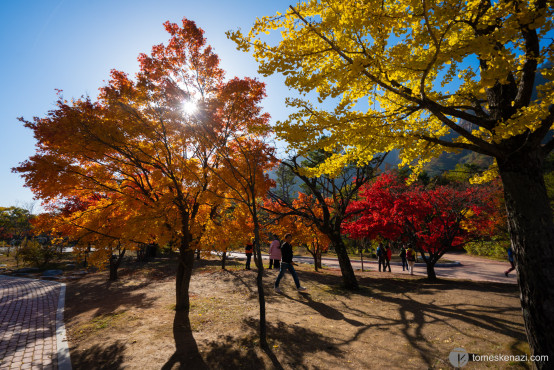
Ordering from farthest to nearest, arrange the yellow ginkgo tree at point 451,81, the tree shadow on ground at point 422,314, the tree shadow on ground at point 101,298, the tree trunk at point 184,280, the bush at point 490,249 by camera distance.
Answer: the bush at point 490,249, the tree shadow on ground at point 101,298, the tree trunk at point 184,280, the tree shadow on ground at point 422,314, the yellow ginkgo tree at point 451,81

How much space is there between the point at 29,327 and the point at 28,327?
1.0 inches

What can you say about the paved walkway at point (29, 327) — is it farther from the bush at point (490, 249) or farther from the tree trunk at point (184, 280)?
the bush at point (490, 249)

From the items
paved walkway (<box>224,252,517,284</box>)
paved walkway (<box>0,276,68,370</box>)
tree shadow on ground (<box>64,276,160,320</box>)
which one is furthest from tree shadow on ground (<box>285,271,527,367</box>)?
paved walkway (<box>0,276,68,370</box>)

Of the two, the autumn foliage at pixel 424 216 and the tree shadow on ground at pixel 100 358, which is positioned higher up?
the autumn foliage at pixel 424 216

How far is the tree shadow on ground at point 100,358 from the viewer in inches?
150

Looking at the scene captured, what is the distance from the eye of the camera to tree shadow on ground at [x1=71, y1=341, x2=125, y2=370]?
380cm

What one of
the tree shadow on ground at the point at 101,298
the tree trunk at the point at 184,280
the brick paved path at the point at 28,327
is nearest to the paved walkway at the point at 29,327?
the brick paved path at the point at 28,327

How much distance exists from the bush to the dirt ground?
1573cm

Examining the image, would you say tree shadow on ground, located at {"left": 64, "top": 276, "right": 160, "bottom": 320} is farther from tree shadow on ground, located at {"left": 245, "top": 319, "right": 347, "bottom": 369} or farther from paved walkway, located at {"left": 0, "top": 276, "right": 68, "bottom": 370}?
tree shadow on ground, located at {"left": 245, "top": 319, "right": 347, "bottom": 369}

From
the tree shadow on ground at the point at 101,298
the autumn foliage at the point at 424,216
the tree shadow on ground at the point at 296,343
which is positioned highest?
the autumn foliage at the point at 424,216

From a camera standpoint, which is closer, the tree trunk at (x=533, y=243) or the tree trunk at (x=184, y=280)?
the tree trunk at (x=533, y=243)

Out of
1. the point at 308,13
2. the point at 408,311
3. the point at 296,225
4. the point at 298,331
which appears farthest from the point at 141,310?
the point at 296,225

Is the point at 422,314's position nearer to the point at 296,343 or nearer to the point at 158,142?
the point at 296,343

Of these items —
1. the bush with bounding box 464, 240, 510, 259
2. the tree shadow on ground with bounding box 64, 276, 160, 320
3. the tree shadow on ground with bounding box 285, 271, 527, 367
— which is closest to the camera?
the tree shadow on ground with bounding box 285, 271, 527, 367
